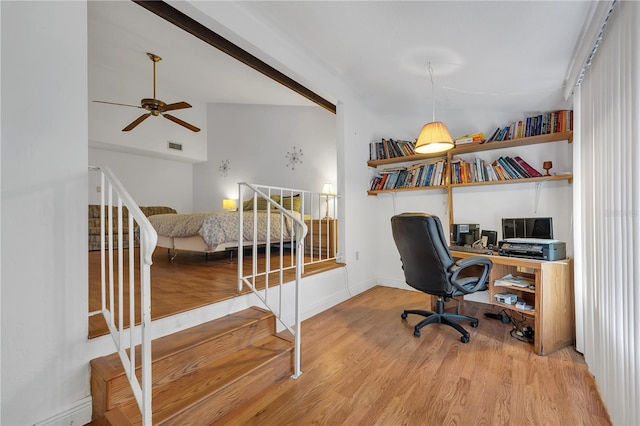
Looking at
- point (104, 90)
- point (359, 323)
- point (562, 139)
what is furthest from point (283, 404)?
point (104, 90)

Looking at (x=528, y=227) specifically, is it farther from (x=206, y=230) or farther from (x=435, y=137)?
(x=206, y=230)

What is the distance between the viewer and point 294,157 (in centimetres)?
505

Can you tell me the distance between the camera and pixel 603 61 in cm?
142

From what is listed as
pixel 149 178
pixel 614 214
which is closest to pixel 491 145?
pixel 614 214

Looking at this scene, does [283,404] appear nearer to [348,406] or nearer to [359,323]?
[348,406]

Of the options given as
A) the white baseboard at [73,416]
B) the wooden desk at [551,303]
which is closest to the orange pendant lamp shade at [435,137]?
the wooden desk at [551,303]

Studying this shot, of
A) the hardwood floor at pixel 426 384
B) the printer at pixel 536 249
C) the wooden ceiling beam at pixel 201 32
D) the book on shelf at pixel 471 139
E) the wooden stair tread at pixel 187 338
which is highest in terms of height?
the wooden ceiling beam at pixel 201 32

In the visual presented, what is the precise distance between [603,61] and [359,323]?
7.62 ft

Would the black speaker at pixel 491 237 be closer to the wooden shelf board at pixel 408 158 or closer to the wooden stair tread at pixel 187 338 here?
the wooden shelf board at pixel 408 158

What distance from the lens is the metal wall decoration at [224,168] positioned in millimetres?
6293

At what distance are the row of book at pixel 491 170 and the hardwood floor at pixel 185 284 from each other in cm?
164

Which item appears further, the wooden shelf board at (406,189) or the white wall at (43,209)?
the wooden shelf board at (406,189)

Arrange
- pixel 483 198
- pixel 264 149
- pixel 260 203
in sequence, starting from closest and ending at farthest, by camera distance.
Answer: pixel 483 198, pixel 260 203, pixel 264 149

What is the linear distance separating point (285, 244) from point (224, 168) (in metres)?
2.86
